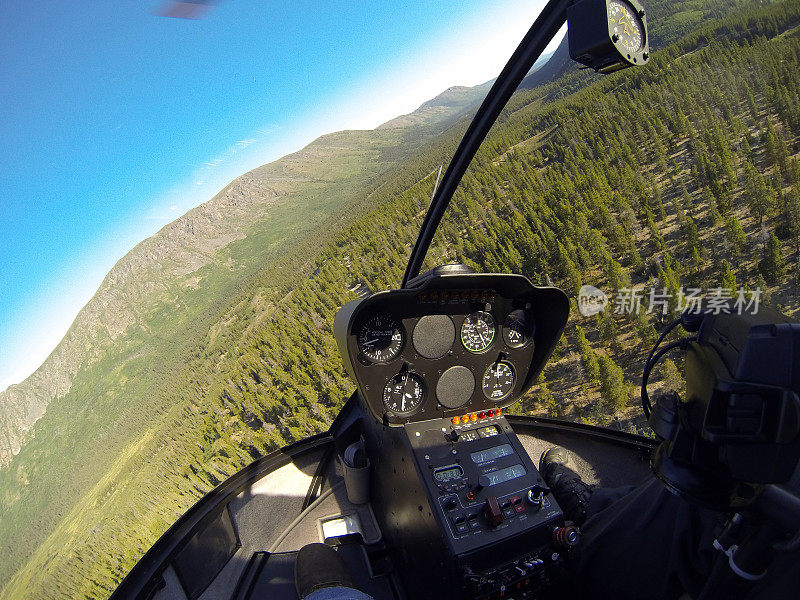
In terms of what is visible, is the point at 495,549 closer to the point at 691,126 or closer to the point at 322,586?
the point at 322,586

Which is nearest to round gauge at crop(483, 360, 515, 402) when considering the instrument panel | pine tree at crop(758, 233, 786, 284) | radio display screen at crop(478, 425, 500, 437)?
the instrument panel

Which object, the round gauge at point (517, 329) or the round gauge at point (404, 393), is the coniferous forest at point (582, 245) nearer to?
the round gauge at point (517, 329)

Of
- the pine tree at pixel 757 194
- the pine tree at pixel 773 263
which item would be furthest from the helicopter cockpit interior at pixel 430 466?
the pine tree at pixel 757 194

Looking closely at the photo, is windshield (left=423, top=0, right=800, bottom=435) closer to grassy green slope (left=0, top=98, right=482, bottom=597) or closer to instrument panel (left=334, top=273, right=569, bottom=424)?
instrument panel (left=334, top=273, right=569, bottom=424)

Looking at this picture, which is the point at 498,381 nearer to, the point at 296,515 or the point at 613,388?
the point at 296,515

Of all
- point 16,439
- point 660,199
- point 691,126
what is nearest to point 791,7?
point 691,126

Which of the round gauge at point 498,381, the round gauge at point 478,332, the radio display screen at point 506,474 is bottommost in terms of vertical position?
the radio display screen at point 506,474

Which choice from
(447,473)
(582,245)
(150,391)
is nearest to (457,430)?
(447,473)

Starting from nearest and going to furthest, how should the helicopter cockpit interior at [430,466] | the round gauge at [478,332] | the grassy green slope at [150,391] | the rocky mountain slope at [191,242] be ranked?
1. the helicopter cockpit interior at [430,466]
2. the round gauge at [478,332]
3. the grassy green slope at [150,391]
4. the rocky mountain slope at [191,242]
